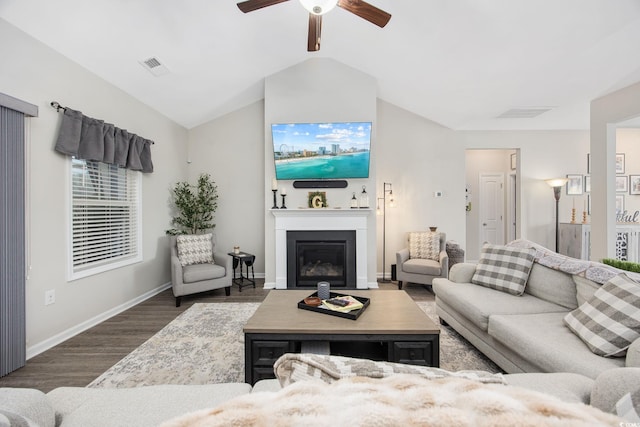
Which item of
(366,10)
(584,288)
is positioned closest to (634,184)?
(584,288)

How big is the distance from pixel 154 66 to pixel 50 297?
2.53 meters

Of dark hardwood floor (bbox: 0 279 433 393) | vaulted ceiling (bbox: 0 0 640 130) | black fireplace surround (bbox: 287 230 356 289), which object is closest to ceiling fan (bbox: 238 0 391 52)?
vaulted ceiling (bbox: 0 0 640 130)

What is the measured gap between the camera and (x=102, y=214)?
10.1ft

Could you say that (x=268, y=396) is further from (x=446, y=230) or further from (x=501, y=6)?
(x=446, y=230)

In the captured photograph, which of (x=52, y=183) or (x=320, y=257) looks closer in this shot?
(x=52, y=183)

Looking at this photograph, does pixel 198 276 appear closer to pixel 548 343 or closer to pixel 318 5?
pixel 318 5

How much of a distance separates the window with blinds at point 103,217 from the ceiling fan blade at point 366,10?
2.87 meters

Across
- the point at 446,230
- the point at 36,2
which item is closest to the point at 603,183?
the point at 446,230

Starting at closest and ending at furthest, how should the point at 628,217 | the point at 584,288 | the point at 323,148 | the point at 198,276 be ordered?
1. the point at 584,288
2. the point at 198,276
3. the point at 323,148
4. the point at 628,217

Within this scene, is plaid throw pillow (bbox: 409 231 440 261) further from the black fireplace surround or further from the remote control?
the remote control

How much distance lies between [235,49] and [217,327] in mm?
3181

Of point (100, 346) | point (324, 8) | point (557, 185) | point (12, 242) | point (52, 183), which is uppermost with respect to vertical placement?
point (324, 8)

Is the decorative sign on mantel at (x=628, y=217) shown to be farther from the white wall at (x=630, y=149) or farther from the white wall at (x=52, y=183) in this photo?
the white wall at (x=52, y=183)

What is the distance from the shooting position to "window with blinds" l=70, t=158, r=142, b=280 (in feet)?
8.97
